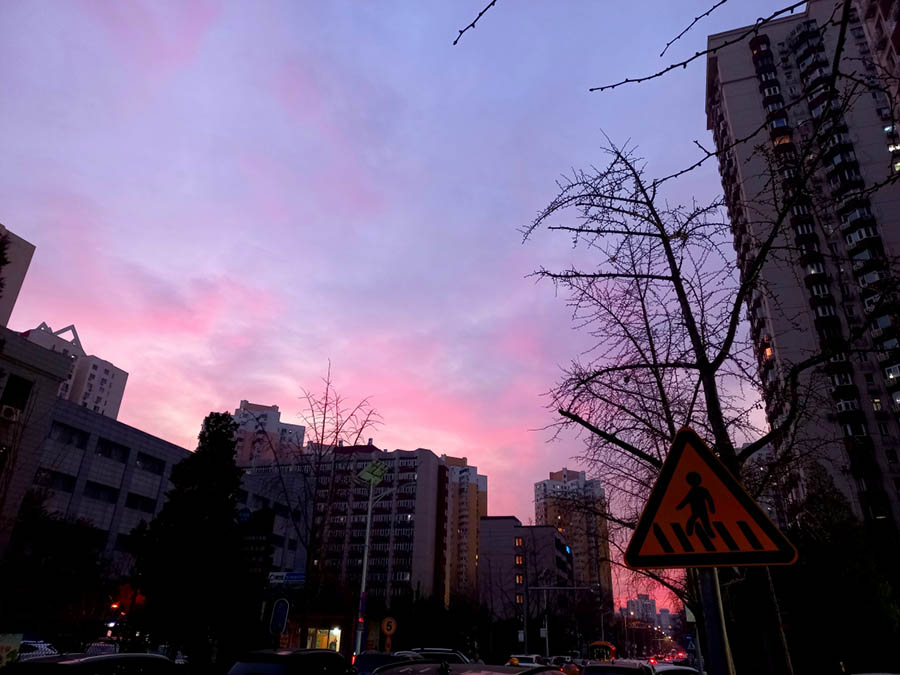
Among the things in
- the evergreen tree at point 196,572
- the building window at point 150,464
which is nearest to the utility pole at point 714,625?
the evergreen tree at point 196,572

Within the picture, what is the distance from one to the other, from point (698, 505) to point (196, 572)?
62.2ft

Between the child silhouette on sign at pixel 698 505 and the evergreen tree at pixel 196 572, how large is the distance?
59.1 feet

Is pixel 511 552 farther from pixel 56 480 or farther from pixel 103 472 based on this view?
pixel 56 480

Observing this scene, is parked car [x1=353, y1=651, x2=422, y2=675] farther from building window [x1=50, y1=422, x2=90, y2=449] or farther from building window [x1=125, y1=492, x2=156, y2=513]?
building window [x1=125, y1=492, x2=156, y2=513]

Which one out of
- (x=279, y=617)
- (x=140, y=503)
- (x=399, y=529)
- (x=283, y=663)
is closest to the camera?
(x=283, y=663)

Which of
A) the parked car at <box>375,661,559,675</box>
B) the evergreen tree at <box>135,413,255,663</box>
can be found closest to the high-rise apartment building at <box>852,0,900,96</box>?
the parked car at <box>375,661,559,675</box>

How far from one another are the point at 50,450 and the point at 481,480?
119809 millimetres

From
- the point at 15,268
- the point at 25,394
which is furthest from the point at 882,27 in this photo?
the point at 15,268

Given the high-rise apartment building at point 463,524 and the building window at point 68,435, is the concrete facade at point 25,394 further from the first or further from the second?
the high-rise apartment building at point 463,524

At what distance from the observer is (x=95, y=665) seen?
8438 mm

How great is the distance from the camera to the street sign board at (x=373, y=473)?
72.0 ft

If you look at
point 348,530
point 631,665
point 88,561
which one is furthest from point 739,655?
point 348,530

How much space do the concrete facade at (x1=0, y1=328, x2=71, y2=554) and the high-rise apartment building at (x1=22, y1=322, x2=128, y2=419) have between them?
9646cm

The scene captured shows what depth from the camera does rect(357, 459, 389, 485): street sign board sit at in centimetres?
2196
